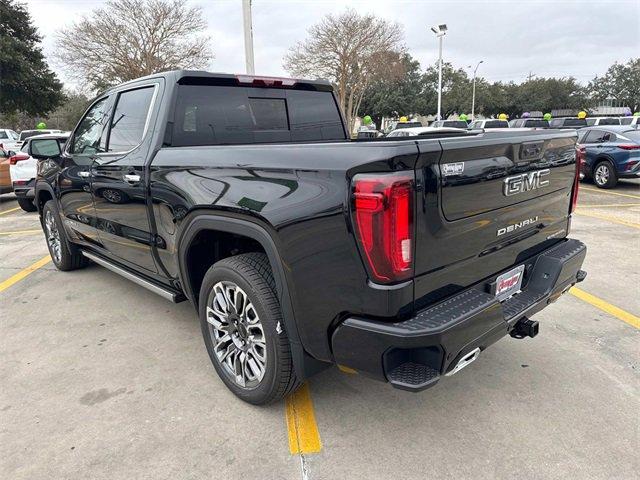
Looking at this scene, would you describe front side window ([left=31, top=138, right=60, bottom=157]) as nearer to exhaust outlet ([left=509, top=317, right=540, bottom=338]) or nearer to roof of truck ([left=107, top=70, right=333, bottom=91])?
roof of truck ([left=107, top=70, right=333, bottom=91])

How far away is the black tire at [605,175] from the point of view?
11594 mm

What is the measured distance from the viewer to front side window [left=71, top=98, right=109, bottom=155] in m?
4.03

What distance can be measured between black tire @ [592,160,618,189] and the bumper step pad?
466 inches

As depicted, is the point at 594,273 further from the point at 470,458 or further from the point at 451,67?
the point at 451,67

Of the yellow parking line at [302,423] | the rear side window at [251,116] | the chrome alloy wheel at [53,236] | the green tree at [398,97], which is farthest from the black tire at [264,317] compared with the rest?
the green tree at [398,97]

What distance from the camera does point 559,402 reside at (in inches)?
110

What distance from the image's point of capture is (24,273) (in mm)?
5672

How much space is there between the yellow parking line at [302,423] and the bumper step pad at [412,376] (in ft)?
Result: 2.41

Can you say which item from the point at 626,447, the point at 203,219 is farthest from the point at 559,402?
the point at 203,219

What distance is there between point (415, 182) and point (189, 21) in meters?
32.4

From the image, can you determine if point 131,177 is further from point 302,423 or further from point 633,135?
point 633,135

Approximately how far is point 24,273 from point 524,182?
224 inches

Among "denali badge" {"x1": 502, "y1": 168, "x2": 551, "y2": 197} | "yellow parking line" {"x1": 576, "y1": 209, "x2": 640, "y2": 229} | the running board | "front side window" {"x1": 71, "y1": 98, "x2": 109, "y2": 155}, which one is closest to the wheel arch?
the running board

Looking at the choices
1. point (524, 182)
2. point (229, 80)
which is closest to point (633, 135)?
point (524, 182)
